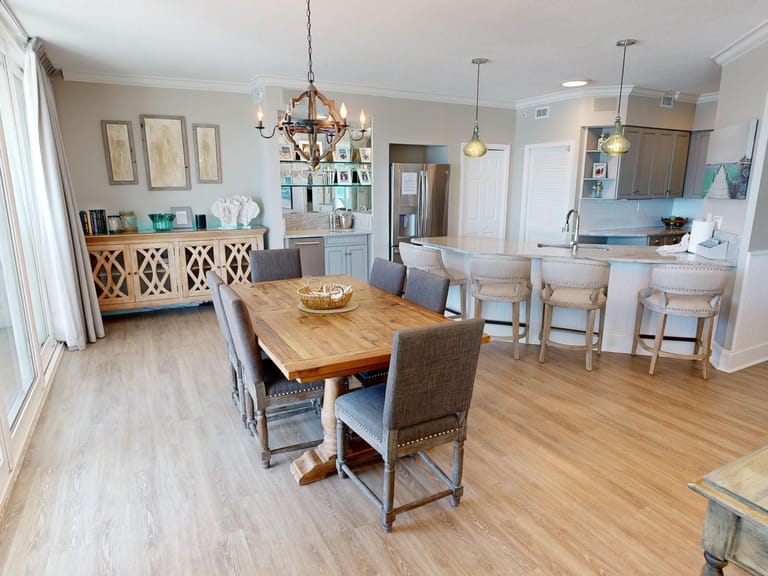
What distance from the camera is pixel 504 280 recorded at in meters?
3.90

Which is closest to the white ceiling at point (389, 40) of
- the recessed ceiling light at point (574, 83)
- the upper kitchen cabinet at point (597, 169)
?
the recessed ceiling light at point (574, 83)

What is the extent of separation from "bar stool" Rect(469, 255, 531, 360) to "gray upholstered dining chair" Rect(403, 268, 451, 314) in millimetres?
1053

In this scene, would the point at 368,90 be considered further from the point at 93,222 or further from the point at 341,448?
the point at 341,448

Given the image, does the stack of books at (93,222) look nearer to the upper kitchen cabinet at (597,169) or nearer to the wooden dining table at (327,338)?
the wooden dining table at (327,338)

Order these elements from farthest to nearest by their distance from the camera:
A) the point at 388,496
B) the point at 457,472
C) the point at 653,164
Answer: the point at 653,164 < the point at 457,472 < the point at 388,496

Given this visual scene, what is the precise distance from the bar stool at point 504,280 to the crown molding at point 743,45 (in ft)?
7.83

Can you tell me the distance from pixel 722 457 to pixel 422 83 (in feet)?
15.2

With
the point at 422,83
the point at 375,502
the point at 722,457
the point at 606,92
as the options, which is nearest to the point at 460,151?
the point at 422,83

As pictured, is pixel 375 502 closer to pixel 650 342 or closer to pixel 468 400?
pixel 468 400

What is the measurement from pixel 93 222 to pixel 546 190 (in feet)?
18.3

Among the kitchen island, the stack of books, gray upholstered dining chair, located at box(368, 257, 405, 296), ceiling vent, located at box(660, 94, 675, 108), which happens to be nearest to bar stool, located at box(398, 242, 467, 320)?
the kitchen island

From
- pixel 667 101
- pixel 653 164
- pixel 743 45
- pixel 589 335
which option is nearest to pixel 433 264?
pixel 589 335

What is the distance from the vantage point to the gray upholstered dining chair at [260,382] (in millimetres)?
2291

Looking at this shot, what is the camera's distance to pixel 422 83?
5.45 metres
